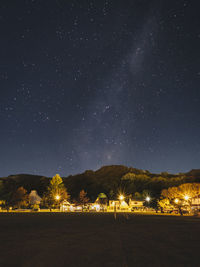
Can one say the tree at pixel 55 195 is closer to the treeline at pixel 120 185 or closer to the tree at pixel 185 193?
the treeline at pixel 120 185

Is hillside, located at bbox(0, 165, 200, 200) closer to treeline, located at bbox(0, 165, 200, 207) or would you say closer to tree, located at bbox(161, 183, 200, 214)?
treeline, located at bbox(0, 165, 200, 207)

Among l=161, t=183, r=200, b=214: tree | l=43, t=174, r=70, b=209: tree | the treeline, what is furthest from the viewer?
the treeline

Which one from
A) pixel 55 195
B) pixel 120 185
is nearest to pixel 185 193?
pixel 55 195

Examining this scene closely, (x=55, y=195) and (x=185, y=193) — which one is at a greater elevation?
(x=55, y=195)

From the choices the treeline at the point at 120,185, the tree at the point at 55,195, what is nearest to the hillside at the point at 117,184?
the treeline at the point at 120,185

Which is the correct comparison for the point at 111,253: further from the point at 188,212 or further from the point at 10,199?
the point at 10,199

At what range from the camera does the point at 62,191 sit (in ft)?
268

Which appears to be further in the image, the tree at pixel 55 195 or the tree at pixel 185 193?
the tree at pixel 55 195

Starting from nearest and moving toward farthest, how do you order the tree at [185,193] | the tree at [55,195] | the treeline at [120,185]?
1. the tree at [185,193]
2. the tree at [55,195]
3. the treeline at [120,185]

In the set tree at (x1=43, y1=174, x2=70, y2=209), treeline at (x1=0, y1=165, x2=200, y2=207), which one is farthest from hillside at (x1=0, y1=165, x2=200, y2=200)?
tree at (x1=43, y1=174, x2=70, y2=209)

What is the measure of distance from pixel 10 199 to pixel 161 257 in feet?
269

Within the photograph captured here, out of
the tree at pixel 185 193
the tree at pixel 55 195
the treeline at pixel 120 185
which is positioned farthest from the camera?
the treeline at pixel 120 185

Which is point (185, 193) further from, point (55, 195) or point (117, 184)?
point (117, 184)

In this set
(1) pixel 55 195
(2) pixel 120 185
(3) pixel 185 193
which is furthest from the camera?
(2) pixel 120 185
